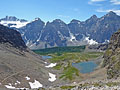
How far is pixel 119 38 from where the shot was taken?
627ft

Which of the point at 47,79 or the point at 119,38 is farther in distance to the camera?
the point at 119,38

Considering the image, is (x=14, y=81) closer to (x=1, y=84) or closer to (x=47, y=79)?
(x=1, y=84)

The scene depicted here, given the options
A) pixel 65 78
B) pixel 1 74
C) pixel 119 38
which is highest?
pixel 119 38

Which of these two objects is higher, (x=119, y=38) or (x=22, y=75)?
(x=119, y=38)

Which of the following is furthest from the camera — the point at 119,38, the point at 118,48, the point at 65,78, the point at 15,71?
the point at 119,38

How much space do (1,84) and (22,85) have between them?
13.1 m

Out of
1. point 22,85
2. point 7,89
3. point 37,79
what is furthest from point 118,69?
point 7,89

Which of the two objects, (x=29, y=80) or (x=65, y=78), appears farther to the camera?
(x=65, y=78)

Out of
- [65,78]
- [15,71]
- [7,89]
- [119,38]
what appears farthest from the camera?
[119,38]

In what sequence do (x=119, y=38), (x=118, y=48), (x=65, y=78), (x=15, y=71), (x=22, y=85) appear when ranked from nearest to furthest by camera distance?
1. (x=22, y=85)
2. (x=15, y=71)
3. (x=65, y=78)
4. (x=118, y=48)
5. (x=119, y=38)

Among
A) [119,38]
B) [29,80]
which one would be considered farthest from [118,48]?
[29,80]

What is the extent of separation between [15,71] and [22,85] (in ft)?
70.2

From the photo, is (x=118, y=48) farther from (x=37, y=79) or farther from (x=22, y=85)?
(x=22, y=85)

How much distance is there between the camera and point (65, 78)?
14150 centimetres
